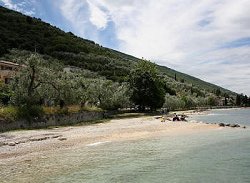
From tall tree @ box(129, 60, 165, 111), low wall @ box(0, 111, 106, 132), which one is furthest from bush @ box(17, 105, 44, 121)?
tall tree @ box(129, 60, 165, 111)

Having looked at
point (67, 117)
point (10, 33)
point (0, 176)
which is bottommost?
point (0, 176)

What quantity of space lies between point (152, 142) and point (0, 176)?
2124 centimetres

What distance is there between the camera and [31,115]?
5644 cm

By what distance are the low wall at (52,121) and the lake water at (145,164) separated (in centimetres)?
1662

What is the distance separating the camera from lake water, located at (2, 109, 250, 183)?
2406 cm

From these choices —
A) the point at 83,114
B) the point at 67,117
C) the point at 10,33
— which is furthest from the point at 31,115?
the point at 10,33

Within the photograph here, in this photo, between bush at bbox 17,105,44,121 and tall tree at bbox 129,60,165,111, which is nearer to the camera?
bush at bbox 17,105,44,121

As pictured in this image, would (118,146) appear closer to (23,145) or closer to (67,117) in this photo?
(23,145)

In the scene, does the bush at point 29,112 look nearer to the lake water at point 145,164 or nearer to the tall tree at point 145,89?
the lake water at point 145,164

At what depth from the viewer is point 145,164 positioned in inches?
1135

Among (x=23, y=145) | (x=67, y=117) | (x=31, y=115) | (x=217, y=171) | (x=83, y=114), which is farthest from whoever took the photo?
(x=83, y=114)

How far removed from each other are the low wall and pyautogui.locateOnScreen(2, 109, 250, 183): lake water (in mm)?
16625

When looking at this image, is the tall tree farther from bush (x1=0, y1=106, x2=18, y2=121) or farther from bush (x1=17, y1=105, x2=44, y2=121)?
bush (x1=0, y1=106, x2=18, y2=121)

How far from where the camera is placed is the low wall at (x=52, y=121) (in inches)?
2024
